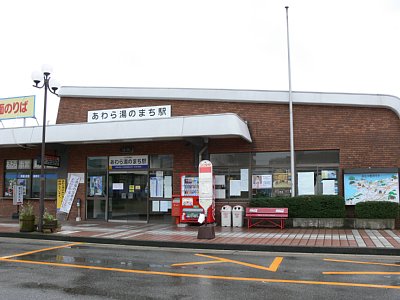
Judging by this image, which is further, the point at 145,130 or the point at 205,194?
the point at 145,130

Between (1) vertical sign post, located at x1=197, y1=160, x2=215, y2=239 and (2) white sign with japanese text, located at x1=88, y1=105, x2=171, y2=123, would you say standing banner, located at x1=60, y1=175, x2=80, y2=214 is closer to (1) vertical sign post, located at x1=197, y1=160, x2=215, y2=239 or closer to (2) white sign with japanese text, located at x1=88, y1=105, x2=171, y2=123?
(2) white sign with japanese text, located at x1=88, y1=105, x2=171, y2=123

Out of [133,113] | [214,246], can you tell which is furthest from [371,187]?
[133,113]

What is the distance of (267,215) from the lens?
612 inches

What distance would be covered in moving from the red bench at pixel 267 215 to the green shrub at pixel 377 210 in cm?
258

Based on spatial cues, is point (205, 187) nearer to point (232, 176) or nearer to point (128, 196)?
point (232, 176)

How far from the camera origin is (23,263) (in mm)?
9570

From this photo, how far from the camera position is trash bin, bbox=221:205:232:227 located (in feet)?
53.9

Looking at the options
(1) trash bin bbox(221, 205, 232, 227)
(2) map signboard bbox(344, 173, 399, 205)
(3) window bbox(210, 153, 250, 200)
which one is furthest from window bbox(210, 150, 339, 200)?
(1) trash bin bbox(221, 205, 232, 227)

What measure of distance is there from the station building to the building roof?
4 cm

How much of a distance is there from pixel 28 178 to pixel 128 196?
5.83 metres

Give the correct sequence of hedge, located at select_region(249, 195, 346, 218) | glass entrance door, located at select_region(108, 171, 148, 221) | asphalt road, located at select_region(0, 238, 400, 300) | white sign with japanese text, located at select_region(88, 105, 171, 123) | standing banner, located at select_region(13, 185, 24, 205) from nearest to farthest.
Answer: asphalt road, located at select_region(0, 238, 400, 300)
hedge, located at select_region(249, 195, 346, 218)
glass entrance door, located at select_region(108, 171, 148, 221)
white sign with japanese text, located at select_region(88, 105, 171, 123)
standing banner, located at select_region(13, 185, 24, 205)

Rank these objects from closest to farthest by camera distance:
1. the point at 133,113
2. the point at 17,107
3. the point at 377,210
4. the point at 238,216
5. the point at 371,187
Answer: the point at 377,210 < the point at 371,187 < the point at 238,216 < the point at 133,113 < the point at 17,107

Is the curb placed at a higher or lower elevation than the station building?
lower

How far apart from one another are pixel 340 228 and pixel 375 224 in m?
1.17
